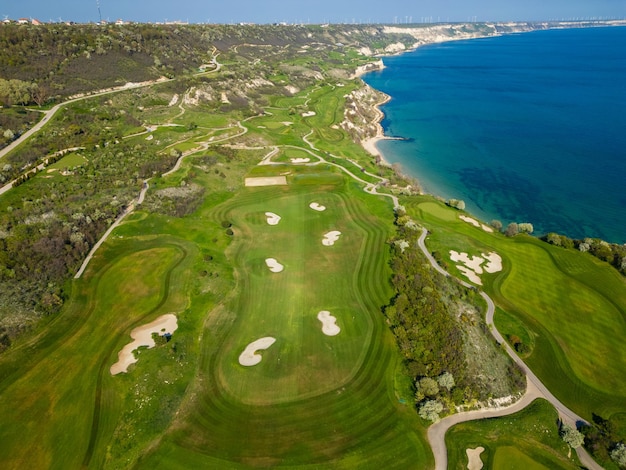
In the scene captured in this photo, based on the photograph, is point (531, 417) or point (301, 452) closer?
point (301, 452)

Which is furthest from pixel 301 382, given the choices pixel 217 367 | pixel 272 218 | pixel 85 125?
pixel 85 125

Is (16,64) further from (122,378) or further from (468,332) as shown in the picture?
(468,332)

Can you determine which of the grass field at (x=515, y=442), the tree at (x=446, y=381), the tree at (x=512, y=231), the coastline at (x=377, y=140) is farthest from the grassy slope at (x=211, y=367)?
the coastline at (x=377, y=140)

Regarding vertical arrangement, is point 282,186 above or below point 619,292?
above

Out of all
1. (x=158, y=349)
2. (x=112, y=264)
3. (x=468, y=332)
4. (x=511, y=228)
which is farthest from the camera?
(x=511, y=228)

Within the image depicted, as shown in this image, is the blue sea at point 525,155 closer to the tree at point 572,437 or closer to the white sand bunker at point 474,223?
the white sand bunker at point 474,223

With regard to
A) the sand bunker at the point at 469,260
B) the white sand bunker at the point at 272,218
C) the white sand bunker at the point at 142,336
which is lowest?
the sand bunker at the point at 469,260

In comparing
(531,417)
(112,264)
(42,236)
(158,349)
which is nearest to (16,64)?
(42,236)
